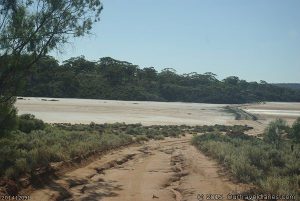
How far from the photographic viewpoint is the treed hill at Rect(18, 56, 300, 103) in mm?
119519

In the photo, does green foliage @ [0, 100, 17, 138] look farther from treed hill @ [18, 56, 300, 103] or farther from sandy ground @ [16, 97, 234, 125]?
treed hill @ [18, 56, 300, 103]

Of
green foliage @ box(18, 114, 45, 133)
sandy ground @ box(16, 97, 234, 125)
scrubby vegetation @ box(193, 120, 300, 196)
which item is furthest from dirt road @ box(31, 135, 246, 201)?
sandy ground @ box(16, 97, 234, 125)

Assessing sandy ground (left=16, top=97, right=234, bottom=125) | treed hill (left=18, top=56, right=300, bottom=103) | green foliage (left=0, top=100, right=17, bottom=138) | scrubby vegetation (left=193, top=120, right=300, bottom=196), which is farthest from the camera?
treed hill (left=18, top=56, right=300, bottom=103)

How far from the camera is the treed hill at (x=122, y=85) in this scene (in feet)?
392

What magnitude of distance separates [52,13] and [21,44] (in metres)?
1.77

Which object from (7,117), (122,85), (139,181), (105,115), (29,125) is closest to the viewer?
(139,181)

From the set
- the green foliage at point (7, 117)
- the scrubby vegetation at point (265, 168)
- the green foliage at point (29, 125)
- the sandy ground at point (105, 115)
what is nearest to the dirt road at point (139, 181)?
the scrubby vegetation at point (265, 168)

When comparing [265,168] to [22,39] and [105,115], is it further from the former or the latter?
[105,115]

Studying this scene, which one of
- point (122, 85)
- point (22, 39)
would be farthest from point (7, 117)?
point (122, 85)

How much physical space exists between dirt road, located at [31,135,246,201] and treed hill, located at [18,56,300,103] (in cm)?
8371

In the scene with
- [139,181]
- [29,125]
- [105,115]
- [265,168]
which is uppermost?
[29,125]

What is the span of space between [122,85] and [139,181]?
128 metres

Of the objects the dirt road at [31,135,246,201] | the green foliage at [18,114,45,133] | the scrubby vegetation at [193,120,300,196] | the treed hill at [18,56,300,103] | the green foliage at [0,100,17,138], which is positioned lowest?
the dirt road at [31,135,246,201]

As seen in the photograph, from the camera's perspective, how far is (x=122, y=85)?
143500mm
